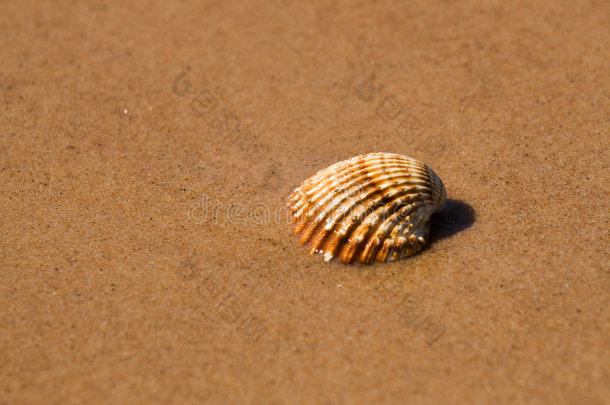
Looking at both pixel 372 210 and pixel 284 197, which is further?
pixel 284 197

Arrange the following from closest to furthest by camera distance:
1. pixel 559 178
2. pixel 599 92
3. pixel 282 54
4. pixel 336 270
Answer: pixel 336 270, pixel 559 178, pixel 599 92, pixel 282 54

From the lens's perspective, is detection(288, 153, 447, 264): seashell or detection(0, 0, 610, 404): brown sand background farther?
detection(288, 153, 447, 264): seashell

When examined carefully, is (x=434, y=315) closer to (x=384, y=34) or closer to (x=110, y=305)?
(x=110, y=305)

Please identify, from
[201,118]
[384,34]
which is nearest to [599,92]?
[384,34]
